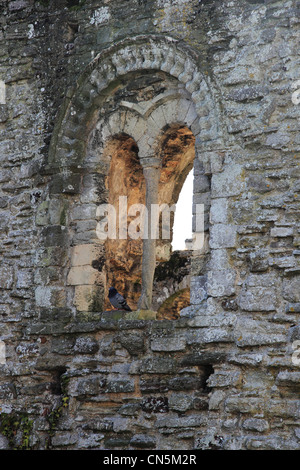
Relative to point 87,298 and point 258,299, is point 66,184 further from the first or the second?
point 258,299

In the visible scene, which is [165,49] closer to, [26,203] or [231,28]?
[231,28]

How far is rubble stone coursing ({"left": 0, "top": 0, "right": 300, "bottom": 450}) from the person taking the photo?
764 cm

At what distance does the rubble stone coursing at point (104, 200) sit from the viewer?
25.1ft

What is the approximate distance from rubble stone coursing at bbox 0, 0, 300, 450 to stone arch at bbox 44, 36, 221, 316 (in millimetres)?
15

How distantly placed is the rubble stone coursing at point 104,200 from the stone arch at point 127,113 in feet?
0.05

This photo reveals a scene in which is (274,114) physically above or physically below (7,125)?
Answer: below

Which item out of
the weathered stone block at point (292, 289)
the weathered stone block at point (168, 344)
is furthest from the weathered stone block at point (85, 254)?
the weathered stone block at point (292, 289)

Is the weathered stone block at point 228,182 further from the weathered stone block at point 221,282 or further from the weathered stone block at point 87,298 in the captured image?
the weathered stone block at point 87,298

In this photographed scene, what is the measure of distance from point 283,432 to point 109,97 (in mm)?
3716

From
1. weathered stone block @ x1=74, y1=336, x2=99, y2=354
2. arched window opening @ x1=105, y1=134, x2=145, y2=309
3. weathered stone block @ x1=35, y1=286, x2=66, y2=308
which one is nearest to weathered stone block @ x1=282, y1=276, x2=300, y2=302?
Result: weathered stone block @ x1=74, y1=336, x2=99, y2=354

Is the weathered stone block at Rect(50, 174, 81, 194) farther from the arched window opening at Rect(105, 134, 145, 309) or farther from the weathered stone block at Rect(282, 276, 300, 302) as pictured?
the weathered stone block at Rect(282, 276, 300, 302)

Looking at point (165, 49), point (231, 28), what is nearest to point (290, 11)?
point (231, 28)

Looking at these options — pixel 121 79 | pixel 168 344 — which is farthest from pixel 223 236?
pixel 121 79

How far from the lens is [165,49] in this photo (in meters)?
8.65
